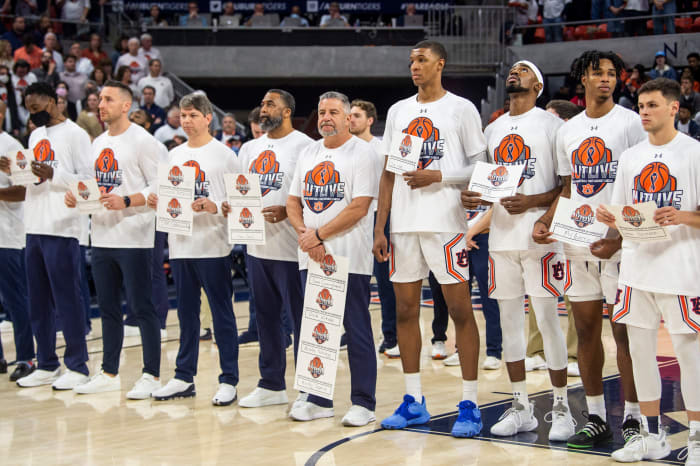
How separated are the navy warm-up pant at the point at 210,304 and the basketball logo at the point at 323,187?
1.01m

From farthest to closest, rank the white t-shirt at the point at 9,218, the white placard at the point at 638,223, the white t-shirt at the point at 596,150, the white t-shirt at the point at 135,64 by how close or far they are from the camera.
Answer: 1. the white t-shirt at the point at 135,64
2. the white t-shirt at the point at 9,218
3. the white t-shirt at the point at 596,150
4. the white placard at the point at 638,223

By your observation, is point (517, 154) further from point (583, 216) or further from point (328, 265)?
point (328, 265)

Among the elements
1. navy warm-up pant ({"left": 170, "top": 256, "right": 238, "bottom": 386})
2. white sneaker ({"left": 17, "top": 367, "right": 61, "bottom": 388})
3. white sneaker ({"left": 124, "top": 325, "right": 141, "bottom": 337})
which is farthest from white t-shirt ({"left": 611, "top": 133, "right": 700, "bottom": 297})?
white sneaker ({"left": 124, "top": 325, "right": 141, "bottom": 337})

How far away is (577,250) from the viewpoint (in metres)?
4.87

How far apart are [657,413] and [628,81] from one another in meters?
10.5

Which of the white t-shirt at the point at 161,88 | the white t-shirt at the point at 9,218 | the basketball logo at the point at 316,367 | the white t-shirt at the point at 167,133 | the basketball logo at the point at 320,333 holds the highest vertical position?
the white t-shirt at the point at 161,88

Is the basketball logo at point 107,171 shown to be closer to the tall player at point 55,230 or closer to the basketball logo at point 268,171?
the tall player at point 55,230

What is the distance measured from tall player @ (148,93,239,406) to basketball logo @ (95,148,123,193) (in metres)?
0.33

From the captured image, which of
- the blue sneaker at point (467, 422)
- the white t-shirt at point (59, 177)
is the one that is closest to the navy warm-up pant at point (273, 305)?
the blue sneaker at point (467, 422)

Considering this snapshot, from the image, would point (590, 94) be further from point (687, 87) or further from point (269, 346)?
point (687, 87)

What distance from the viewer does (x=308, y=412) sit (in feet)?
18.4

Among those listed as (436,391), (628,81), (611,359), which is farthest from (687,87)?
(436,391)

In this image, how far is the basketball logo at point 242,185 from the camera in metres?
5.79

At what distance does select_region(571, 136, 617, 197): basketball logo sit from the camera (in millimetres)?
4781
